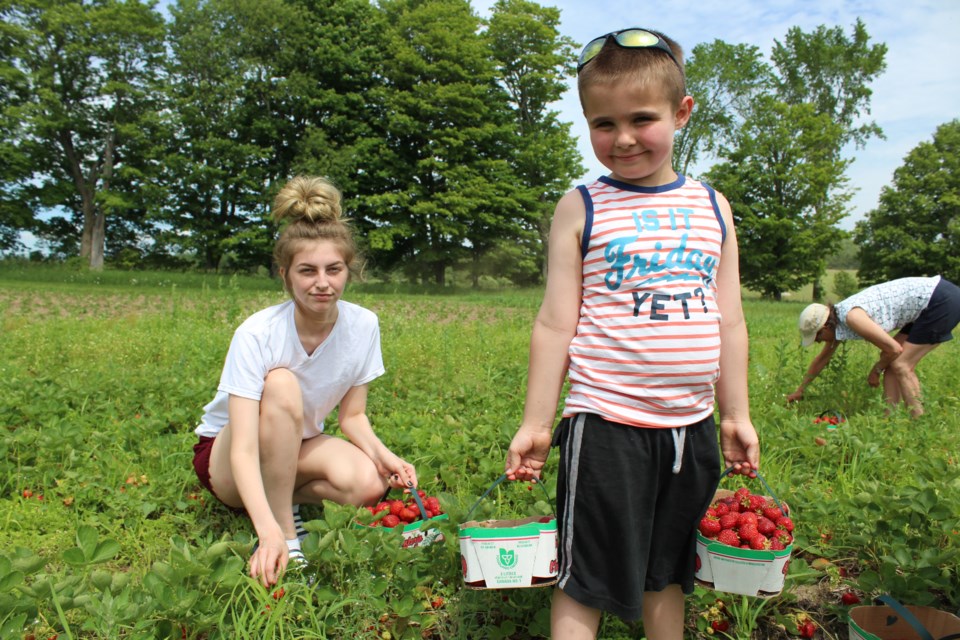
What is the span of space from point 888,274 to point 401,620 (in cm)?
3930

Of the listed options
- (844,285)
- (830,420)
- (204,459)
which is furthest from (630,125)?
(844,285)

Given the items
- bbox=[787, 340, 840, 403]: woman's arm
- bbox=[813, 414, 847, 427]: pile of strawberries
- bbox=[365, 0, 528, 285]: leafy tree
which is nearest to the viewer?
bbox=[813, 414, 847, 427]: pile of strawberries

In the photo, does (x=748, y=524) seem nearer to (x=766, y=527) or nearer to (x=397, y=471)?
(x=766, y=527)

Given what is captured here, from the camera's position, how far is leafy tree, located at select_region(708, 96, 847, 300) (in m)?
32.4

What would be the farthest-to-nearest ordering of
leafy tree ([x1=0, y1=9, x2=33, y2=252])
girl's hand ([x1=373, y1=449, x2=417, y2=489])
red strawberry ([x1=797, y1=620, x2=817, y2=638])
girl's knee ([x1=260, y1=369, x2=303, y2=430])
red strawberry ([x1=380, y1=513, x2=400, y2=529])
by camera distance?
leafy tree ([x1=0, y1=9, x2=33, y2=252])
girl's hand ([x1=373, y1=449, x2=417, y2=489])
girl's knee ([x1=260, y1=369, x2=303, y2=430])
red strawberry ([x1=380, y1=513, x2=400, y2=529])
red strawberry ([x1=797, y1=620, x2=817, y2=638])

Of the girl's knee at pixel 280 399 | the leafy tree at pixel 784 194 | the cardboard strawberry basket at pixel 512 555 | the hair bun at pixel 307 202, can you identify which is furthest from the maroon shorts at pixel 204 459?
the leafy tree at pixel 784 194

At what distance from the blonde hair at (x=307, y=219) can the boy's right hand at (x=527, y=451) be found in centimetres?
114

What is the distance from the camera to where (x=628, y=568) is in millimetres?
1689

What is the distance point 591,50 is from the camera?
177 cm

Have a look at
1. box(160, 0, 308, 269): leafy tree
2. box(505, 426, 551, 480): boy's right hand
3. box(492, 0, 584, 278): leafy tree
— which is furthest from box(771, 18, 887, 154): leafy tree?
box(505, 426, 551, 480): boy's right hand

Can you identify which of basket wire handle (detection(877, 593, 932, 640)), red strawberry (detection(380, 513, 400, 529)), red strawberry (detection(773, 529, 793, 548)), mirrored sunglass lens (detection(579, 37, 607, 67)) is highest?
mirrored sunglass lens (detection(579, 37, 607, 67))

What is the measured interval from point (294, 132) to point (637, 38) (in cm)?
2750

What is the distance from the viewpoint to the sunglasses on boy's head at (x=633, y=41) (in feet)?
5.52

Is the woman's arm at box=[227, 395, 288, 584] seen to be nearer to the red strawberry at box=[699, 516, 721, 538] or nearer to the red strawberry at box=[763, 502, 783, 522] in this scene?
the red strawberry at box=[699, 516, 721, 538]
